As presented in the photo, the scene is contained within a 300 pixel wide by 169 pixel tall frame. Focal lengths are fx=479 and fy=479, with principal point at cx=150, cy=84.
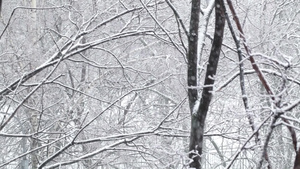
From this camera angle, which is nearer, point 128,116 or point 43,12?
point 43,12

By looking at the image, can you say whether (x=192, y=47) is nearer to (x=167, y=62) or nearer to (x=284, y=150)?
(x=167, y=62)

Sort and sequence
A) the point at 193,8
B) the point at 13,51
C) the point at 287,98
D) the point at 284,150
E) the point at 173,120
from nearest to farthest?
the point at 287,98 → the point at 193,8 → the point at 173,120 → the point at 13,51 → the point at 284,150

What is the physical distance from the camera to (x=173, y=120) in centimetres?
678

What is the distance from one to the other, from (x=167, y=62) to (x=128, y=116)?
190cm

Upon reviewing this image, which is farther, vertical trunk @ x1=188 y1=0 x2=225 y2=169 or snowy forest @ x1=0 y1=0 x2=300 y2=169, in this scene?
snowy forest @ x1=0 y1=0 x2=300 y2=169

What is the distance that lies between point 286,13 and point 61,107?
619 cm

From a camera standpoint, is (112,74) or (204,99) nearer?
(204,99)

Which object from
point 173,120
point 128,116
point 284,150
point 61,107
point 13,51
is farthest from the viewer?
point 284,150

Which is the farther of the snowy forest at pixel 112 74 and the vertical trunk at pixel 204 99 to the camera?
the snowy forest at pixel 112 74

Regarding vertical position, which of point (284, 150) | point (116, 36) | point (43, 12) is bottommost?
point (284, 150)

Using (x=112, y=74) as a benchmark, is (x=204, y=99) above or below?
below

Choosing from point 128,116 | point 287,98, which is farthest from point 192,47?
point 128,116

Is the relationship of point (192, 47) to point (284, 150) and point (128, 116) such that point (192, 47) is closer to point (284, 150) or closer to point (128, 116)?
point (128, 116)

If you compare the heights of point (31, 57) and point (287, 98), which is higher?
point (31, 57)
